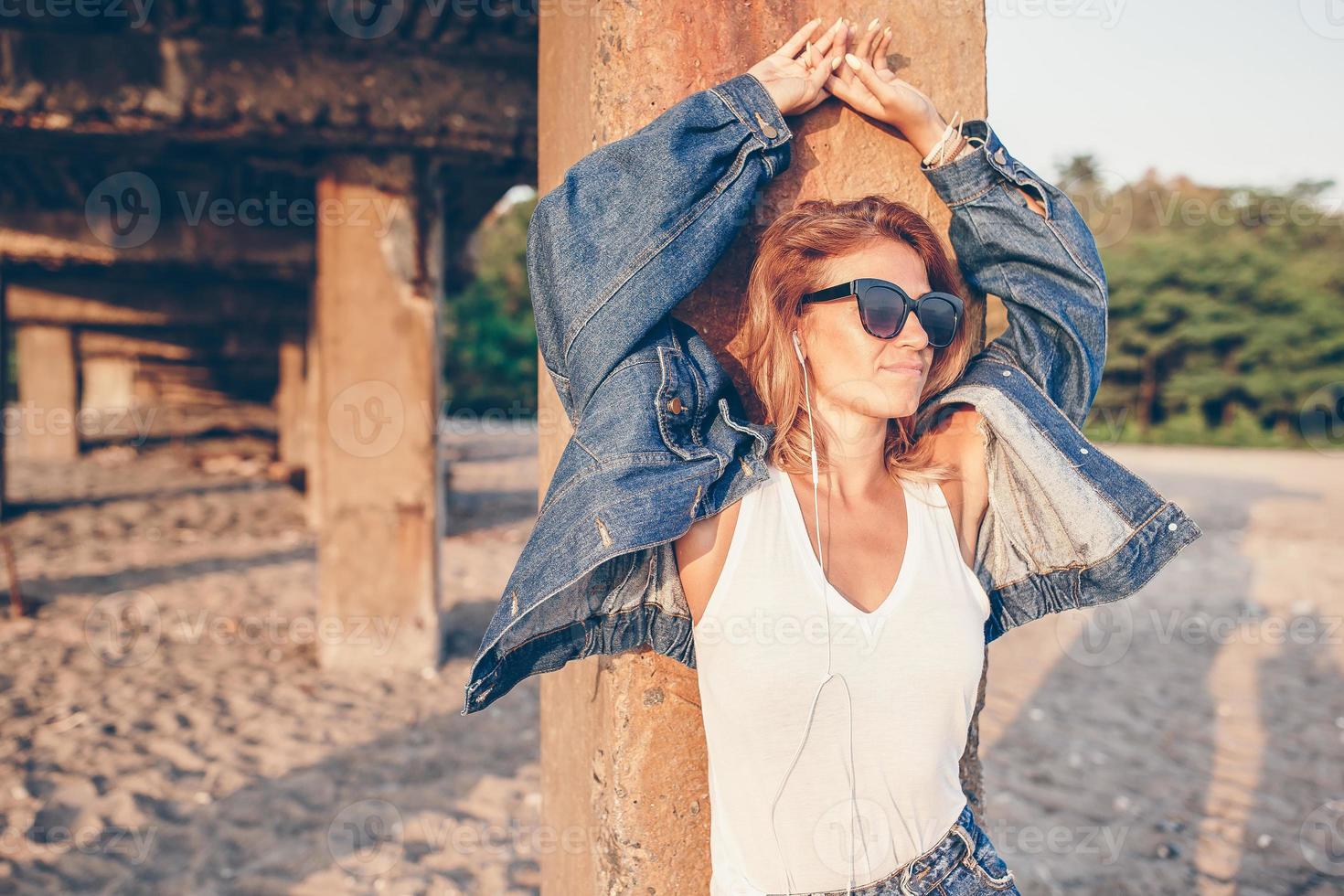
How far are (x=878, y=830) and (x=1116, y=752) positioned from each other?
390 cm

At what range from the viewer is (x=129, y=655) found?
5395 millimetres

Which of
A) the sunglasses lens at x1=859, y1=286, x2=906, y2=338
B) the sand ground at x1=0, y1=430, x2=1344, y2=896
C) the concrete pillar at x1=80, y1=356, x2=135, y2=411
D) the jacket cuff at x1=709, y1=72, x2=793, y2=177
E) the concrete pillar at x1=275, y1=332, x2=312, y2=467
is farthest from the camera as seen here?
the concrete pillar at x1=80, y1=356, x2=135, y2=411

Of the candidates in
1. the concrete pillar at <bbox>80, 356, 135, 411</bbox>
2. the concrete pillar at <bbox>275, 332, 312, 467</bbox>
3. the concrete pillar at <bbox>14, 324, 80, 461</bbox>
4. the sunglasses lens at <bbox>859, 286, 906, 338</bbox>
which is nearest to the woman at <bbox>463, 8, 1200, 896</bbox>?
the sunglasses lens at <bbox>859, 286, 906, 338</bbox>

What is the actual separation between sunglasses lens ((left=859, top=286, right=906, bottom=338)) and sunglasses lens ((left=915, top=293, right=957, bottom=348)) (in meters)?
0.05

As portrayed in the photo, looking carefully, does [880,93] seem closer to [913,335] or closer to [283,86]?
[913,335]

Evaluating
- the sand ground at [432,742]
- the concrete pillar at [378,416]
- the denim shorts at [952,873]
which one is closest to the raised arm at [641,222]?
the denim shorts at [952,873]

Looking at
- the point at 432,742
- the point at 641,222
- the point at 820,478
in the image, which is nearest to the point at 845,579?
the point at 820,478

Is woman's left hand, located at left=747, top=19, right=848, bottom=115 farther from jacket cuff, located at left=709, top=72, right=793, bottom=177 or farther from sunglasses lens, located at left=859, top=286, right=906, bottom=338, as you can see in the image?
sunglasses lens, located at left=859, top=286, right=906, bottom=338

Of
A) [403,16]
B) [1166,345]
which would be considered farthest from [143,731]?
[1166,345]

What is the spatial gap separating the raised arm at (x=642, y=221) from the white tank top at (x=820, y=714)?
428mm

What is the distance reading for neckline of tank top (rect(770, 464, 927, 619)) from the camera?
1.41m

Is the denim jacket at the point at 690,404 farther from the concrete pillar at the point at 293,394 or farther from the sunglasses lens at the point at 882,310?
the concrete pillar at the point at 293,394

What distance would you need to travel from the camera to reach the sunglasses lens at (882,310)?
150 centimetres

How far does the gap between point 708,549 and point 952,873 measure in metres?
0.64
